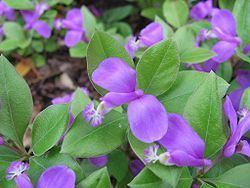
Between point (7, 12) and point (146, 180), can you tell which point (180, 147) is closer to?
point (146, 180)

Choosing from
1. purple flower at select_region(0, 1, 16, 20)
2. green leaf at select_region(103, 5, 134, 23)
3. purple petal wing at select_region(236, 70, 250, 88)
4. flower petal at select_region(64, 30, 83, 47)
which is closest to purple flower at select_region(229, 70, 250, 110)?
purple petal wing at select_region(236, 70, 250, 88)

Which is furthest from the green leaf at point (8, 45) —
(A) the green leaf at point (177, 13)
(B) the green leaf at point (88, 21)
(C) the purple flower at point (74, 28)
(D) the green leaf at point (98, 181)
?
(D) the green leaf at point (98, 181)

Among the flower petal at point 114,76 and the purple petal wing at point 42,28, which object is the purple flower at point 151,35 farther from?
the purple petal wing at point 42,28

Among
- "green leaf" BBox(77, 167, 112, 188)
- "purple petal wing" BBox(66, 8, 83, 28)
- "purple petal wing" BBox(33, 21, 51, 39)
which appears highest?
"green leaf" BBox(77, 167, 112, 188)

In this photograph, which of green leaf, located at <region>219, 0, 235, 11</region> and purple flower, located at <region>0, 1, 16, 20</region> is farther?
purple flower, located at <region>0, 1, 16, 20</region>

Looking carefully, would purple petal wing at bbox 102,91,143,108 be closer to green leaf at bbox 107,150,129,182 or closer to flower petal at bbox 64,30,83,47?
green leaf at bbox 107,150,129,182

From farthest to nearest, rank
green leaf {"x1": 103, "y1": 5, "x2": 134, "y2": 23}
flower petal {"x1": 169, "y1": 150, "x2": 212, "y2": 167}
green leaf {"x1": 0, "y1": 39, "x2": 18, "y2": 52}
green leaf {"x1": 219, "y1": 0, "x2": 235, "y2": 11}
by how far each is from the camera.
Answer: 1. green leaf {"x1": 103, "y1": 5, "x2": 134, "y2": 23}
2. green leaf {"x1": 0, "y1": 39, "x2": 18, "y2": 52}
3. green leaf {"x1": 219, "y1": 0, "x2": 235, "y2": 11}
4. flower petal {"x1": 169, "y1": 150, "x2": 212, "y2": 167}

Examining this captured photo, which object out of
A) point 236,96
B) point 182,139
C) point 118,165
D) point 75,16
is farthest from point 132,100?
point 75,16
